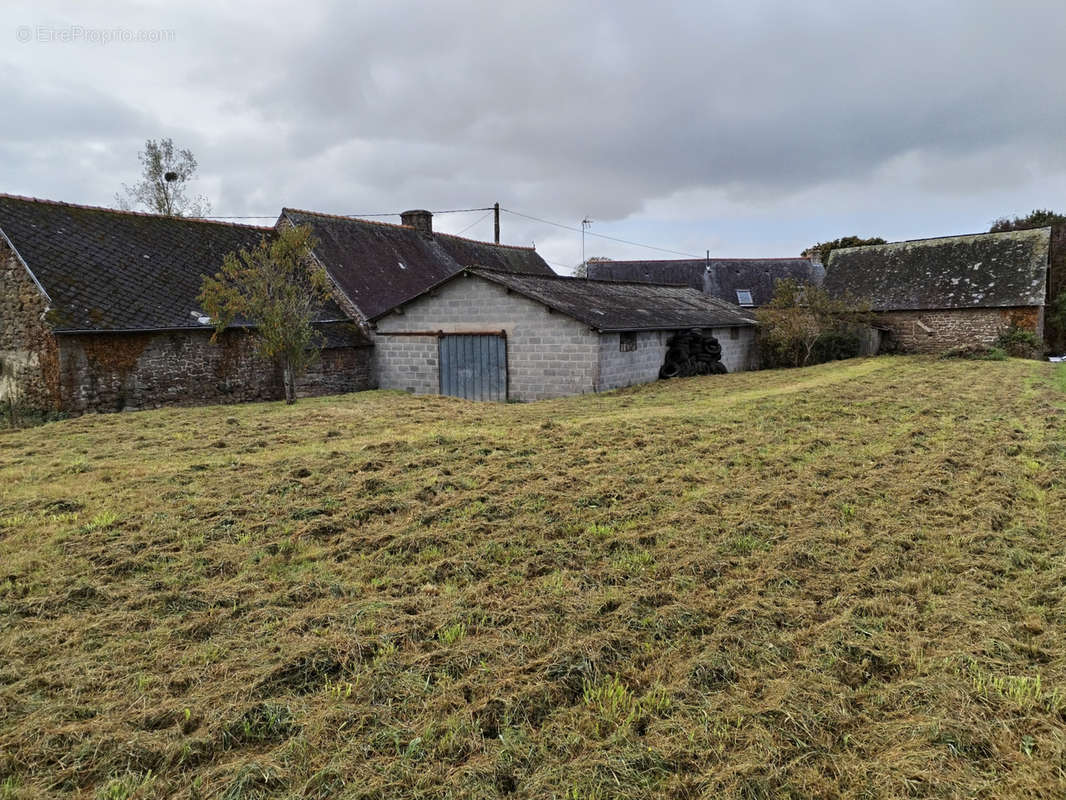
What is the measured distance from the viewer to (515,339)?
58.8ft

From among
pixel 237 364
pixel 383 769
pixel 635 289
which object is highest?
pixel 635 289

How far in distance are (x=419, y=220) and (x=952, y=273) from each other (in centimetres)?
2403

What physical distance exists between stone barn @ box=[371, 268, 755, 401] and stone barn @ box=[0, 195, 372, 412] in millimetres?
1982

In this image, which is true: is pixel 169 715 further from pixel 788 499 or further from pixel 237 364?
pixel 237 364

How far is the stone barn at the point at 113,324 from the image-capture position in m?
14.7

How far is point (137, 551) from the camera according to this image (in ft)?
18.8

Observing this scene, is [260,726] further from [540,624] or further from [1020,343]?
[1020,343]

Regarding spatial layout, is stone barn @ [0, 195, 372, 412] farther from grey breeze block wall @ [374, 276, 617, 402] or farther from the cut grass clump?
the cut grass clump

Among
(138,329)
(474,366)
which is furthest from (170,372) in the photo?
(474,366)

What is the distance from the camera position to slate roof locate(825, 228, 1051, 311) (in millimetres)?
27359

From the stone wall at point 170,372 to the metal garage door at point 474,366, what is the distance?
3.32 m

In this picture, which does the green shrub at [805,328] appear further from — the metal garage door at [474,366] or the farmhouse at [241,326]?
the metal garage door at [474,366]

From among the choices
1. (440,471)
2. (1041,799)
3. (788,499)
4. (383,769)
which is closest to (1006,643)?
(1041,799)

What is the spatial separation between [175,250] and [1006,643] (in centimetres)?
2064
